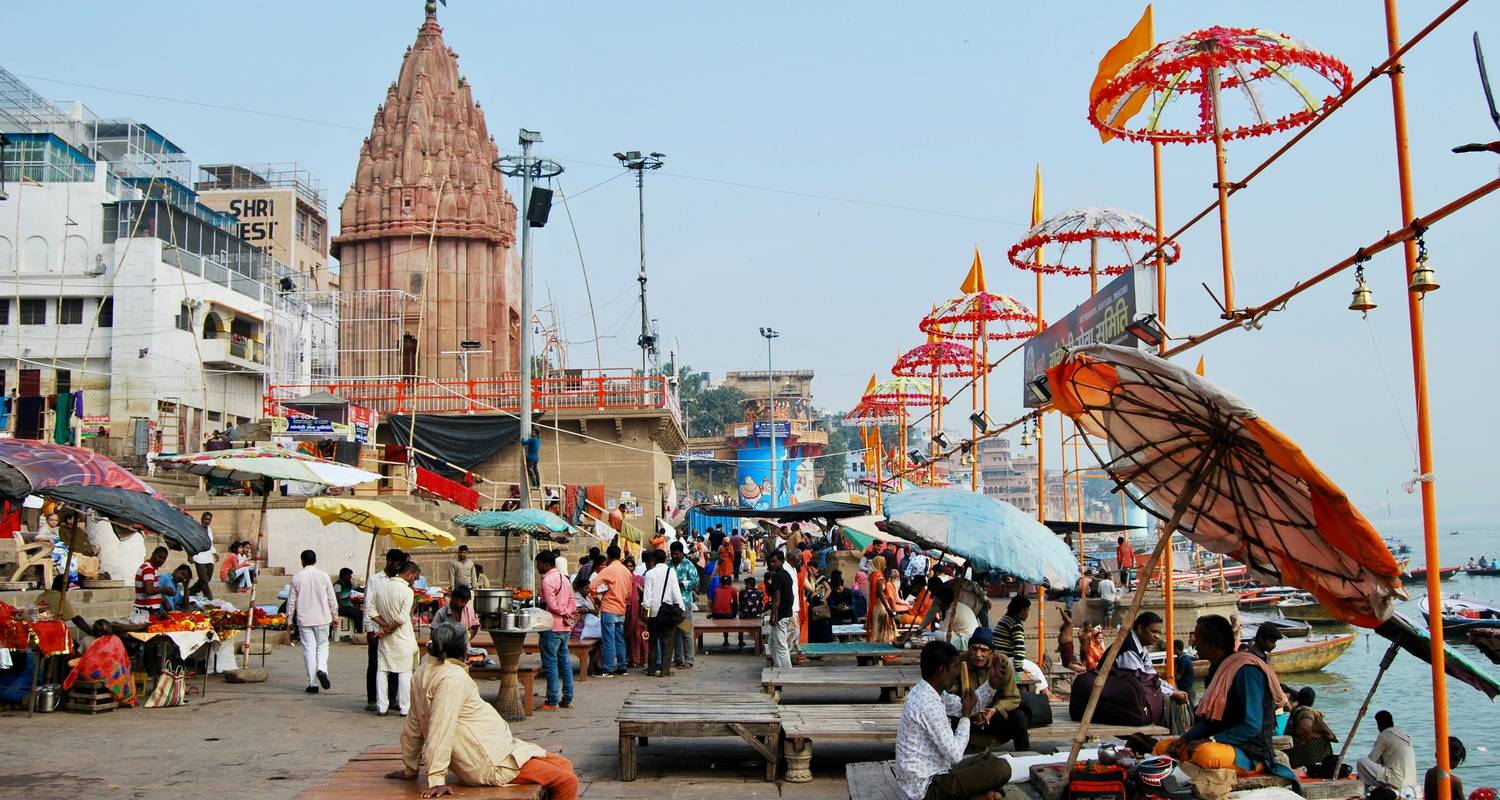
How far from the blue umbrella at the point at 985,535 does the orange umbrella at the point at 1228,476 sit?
9.31 feet

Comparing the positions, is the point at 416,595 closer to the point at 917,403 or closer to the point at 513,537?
the point at 513,537

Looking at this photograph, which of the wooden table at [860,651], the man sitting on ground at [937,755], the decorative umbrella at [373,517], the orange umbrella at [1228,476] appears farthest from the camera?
the decorative umbrella at [373,517]

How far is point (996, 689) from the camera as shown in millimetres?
8234

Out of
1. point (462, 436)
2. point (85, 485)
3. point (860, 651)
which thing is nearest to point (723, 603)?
point (860, 651)

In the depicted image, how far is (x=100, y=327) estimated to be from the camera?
35.4 metres

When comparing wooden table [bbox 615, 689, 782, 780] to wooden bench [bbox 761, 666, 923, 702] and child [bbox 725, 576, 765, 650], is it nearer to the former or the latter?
wooden bench [bbox 761, 666, 923, 702]

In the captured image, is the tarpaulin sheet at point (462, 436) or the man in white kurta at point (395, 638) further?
the tarpaulin sheet at point (462, 436)

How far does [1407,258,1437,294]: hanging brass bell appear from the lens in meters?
6.30

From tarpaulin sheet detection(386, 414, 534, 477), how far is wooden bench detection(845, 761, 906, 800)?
23374 millimetres

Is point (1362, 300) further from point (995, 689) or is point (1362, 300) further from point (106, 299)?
point (106, 299)

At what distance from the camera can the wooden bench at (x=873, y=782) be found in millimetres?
6973

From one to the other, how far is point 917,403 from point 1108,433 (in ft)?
108

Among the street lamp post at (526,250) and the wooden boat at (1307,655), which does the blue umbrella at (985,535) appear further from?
the wooden boat at (1307,655)

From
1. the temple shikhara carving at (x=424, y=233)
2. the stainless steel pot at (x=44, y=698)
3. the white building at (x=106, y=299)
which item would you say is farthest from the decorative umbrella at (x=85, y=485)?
the temple shikhara carving at (x=424, y=233)
